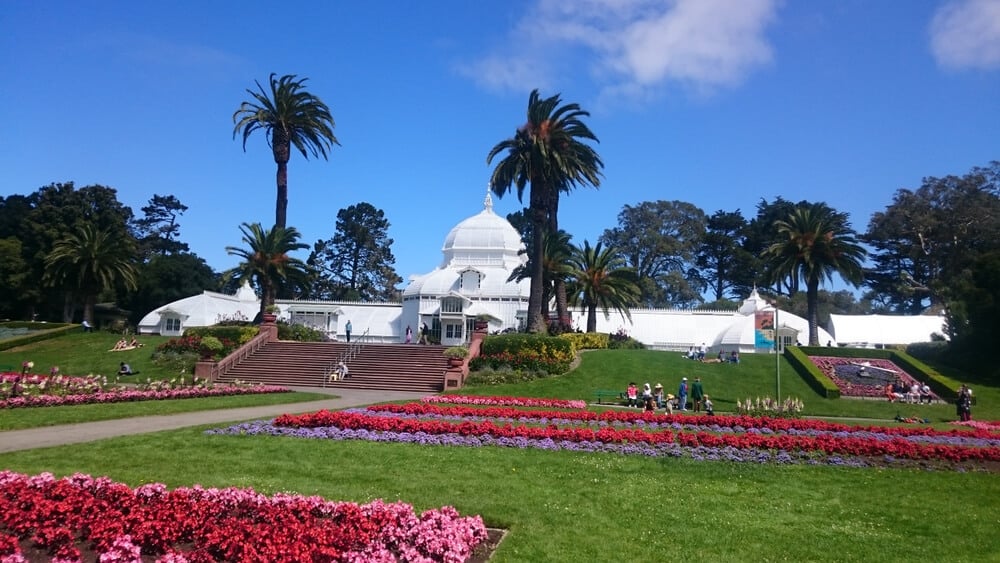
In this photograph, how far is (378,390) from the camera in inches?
1164

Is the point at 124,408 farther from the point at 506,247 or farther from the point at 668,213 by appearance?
the point at 668,213

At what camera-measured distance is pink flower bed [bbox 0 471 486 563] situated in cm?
607

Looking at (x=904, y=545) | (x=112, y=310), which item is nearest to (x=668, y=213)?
(x=112, y=310)

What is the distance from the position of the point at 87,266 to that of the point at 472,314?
31.3m

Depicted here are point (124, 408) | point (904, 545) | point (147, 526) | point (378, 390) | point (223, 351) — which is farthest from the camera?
point (223, 351)

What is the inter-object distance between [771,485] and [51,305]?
227 ft

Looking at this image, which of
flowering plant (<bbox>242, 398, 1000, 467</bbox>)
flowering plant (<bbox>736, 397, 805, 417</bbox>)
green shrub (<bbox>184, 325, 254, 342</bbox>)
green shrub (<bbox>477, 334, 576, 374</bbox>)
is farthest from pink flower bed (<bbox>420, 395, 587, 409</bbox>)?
green shrub (<bbox>184, 325, 254, 342</bbox>)

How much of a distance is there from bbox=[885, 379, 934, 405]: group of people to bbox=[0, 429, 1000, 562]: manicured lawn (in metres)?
20.3

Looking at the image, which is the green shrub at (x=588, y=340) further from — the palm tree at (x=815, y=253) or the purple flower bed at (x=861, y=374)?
the palm tree at (x=815, y=253)

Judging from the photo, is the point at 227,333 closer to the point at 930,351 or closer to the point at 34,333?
the point at 34,333

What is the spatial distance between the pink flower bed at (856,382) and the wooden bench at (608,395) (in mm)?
10985

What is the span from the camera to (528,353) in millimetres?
32625

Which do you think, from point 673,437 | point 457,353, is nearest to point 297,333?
point 457,353

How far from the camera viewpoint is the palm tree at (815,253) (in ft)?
144
